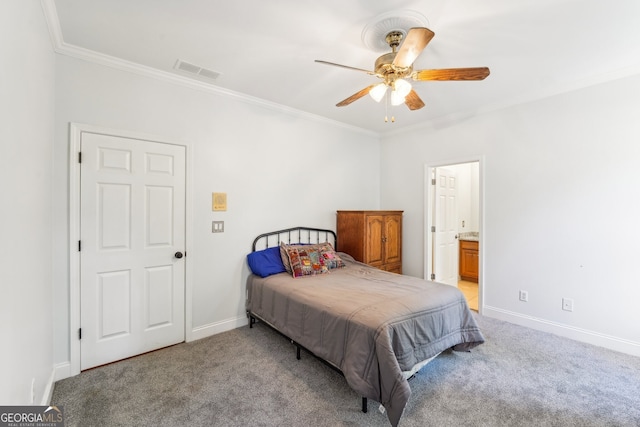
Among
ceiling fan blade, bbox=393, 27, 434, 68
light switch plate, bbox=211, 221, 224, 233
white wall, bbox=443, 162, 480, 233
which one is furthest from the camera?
white wall, bbox=443, 162, 480, 233

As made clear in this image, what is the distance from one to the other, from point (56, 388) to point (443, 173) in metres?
5.09

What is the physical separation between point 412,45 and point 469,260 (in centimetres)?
450

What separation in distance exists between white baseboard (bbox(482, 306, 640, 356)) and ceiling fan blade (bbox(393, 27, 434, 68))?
3.22m

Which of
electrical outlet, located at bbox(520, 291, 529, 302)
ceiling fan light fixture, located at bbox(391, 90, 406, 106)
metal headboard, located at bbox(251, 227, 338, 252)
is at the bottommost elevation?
electrical outlet, located at bbox(520, 291, 529, 302)

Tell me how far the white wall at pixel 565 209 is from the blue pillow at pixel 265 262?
106 inches

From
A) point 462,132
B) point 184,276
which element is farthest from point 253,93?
point 462,132

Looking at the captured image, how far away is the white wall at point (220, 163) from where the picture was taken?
228 cm

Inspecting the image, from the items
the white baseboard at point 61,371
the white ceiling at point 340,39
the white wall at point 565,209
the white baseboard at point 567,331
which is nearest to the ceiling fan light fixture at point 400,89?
the white ceiling at point 340,39

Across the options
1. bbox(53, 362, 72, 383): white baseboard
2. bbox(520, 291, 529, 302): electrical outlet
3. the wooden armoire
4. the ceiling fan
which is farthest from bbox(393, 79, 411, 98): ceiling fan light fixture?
bbox(53, 362, 72, 383): white baseboard

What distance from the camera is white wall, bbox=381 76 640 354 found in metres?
2.67

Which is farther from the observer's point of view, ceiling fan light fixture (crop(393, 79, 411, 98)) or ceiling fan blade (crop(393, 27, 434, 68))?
ceiling fan light fixture (crop(393, 79, 411, 98))

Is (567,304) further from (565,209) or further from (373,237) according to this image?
(373,237)

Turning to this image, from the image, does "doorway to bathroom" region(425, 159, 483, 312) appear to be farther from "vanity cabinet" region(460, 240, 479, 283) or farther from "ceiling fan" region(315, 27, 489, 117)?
"ceiling fan" region(315, 27, 489, 117)

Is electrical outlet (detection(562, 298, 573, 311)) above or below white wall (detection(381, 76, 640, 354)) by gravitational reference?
below
